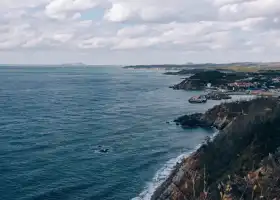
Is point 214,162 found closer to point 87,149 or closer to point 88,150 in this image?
point 88,150

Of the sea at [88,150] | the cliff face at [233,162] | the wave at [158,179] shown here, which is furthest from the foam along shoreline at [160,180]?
the cliff face at [233,162]

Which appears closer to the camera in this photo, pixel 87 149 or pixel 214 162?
pixel 214 162

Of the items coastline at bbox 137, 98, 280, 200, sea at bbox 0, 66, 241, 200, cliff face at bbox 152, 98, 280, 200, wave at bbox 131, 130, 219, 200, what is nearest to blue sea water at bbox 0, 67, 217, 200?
sea at bbox 0, 66, 241, 200

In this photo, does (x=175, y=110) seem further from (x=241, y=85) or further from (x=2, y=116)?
(x=241, y=85)

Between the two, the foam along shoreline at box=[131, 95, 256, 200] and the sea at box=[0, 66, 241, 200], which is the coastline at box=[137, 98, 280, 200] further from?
the sea at box=[0, 66, 241, 200]

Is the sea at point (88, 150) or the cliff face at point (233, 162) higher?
the cliff face at point (233, 162)

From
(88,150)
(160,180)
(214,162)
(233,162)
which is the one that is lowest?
(160,180)

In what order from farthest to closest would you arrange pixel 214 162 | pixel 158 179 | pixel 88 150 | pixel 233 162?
pixel 88 150
pixel 158 179
pixel 214 162
pixel 233 162

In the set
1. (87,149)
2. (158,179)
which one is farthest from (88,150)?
(158,179)

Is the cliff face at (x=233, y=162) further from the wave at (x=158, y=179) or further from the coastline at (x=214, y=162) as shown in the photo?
the wave at (x=158, y=179)

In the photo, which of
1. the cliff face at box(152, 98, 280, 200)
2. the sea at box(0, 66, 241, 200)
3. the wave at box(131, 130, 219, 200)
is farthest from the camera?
the sea at box(0, 66, 241, 200)

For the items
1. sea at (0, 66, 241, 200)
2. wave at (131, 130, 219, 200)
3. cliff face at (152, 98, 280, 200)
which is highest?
cliff face at (152, 98, 280, 200)
